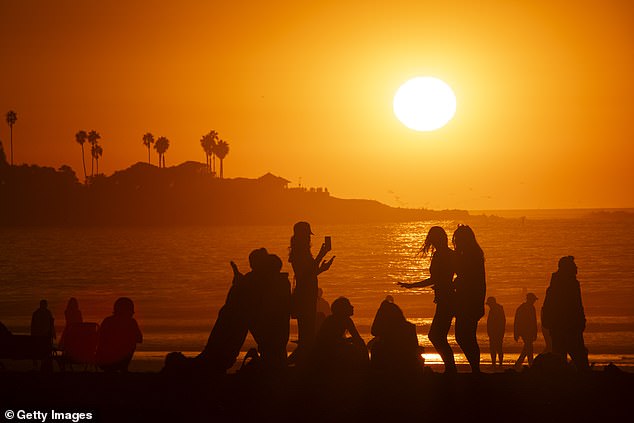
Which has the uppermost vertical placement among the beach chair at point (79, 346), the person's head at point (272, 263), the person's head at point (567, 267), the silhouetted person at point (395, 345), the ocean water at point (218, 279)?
the person's head at point (272, 263)

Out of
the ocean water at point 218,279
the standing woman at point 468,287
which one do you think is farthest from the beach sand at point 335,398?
the ocean water at point 218,279

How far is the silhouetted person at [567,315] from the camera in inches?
421

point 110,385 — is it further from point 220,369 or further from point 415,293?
point 415,293

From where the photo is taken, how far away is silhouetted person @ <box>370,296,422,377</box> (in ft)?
29.3

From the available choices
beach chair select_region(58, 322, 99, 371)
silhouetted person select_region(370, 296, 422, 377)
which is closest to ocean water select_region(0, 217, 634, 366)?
beach chair select_region(58, 322, 99, 371)

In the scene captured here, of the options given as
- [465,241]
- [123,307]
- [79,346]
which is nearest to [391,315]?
[465,241]

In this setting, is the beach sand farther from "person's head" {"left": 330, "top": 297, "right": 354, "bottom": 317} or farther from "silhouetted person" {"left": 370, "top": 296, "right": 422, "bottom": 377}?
"person's head" {"left": 330, "top": 297, "right": 354, "bottom": 317}

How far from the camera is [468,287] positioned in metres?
9.34

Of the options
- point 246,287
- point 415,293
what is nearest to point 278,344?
point 246,287

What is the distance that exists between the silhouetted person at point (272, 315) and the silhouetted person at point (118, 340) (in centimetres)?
Result: 211

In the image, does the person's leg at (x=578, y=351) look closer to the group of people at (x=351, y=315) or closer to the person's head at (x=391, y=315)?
the group of people at (x=351, y=315)

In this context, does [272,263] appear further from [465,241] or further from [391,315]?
[465,241]

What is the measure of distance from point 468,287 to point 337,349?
69.2 inches

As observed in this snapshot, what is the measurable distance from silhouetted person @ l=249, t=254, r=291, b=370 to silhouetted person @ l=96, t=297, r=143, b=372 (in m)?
2.11
